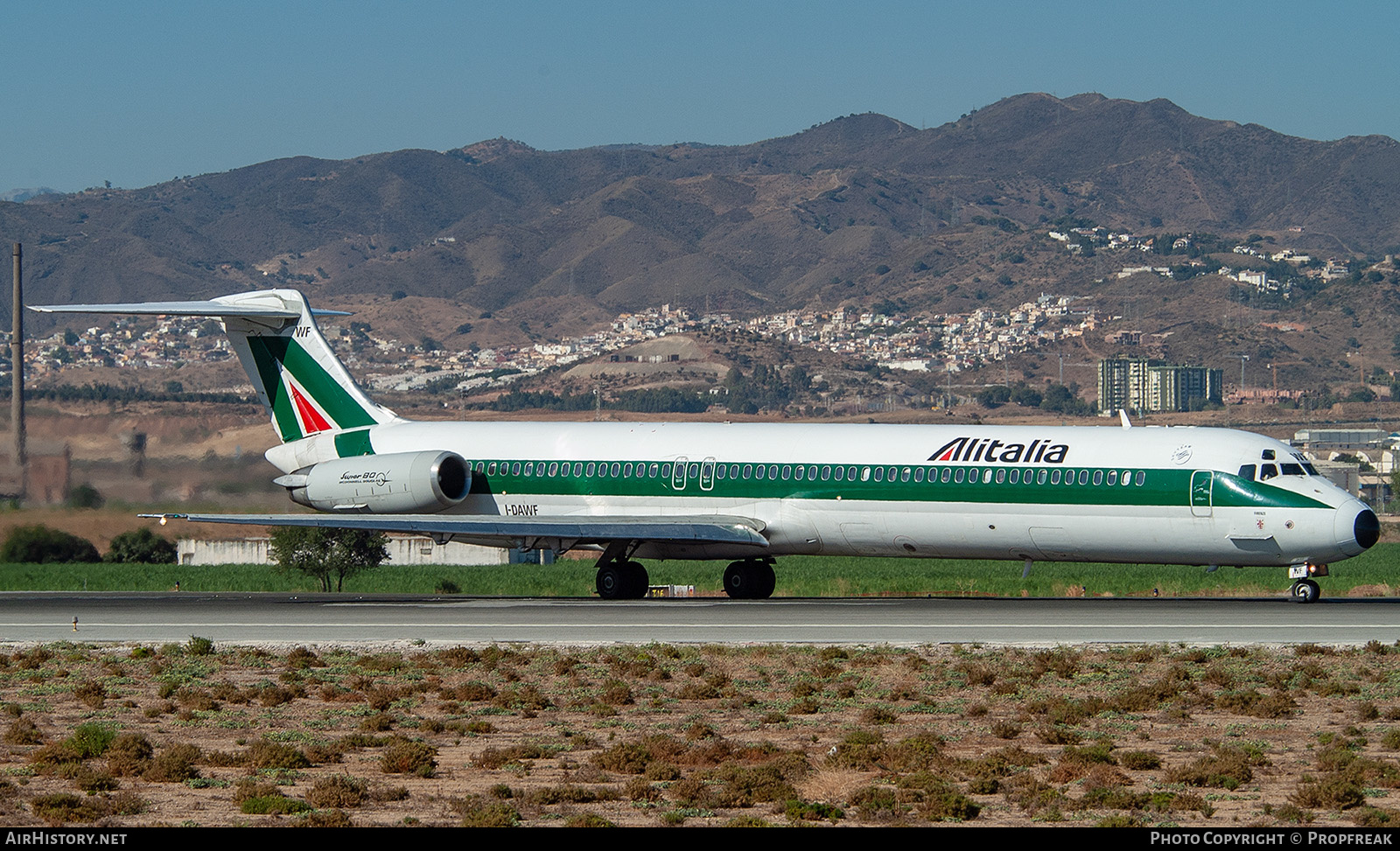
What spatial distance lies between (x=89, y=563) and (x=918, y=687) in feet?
185

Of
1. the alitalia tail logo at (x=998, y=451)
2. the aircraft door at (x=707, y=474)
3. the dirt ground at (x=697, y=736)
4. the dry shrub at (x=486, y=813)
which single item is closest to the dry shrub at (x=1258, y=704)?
the dirt ground at (x=697, y=736)

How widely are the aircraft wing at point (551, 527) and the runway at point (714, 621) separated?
150 cm

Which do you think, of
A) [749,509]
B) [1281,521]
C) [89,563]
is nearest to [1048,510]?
[1281,521]

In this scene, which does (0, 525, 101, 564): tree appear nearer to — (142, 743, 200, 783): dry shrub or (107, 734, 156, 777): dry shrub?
(107, 734, 156, 777): dry shrub

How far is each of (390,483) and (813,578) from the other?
2099 cm

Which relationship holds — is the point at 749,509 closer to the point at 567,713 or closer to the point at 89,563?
the point at 567,713

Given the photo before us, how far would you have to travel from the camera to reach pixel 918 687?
2345 cm

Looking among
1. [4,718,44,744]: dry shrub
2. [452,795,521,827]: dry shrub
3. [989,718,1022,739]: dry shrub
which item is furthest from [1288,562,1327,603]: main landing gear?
[4,718,44,744]: dry shrub

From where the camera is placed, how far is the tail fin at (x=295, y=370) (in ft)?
141

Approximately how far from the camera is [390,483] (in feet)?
132

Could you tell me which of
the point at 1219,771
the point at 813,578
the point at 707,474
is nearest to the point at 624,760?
the point at 1219,771

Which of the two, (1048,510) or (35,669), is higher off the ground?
(1048,510)
